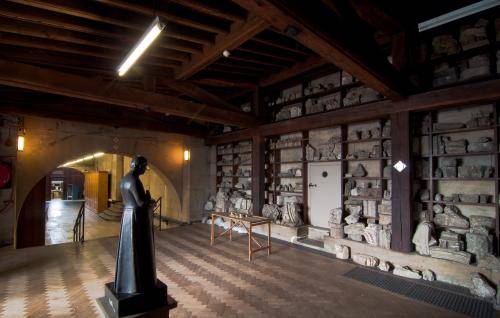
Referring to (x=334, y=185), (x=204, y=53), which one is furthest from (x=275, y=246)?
(x=204, y=53)

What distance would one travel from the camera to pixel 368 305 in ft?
10.7

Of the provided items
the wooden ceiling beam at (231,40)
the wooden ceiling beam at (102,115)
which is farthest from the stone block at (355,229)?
the wooden ceiling beam at (102,115)

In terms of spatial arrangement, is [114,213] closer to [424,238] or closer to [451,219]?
[424,238]

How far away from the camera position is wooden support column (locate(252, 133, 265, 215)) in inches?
276

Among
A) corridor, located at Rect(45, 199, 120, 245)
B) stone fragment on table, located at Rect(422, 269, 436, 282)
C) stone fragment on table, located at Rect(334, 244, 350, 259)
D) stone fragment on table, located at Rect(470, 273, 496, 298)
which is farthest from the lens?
corridor, located at Rect(45, 199, 120, 245)

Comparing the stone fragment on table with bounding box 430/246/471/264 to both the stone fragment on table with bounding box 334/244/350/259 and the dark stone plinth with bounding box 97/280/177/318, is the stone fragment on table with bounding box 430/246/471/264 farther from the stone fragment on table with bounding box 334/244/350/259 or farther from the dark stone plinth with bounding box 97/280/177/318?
the dark stone plinth with bounding box 97/280/177/318

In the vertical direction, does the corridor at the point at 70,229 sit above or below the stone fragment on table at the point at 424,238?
below

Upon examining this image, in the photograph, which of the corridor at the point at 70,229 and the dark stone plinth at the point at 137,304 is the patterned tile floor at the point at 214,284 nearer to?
the dark stone plinth at the point at 137,304

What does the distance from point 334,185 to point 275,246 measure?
1.90m

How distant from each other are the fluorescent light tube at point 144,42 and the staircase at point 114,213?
854 cm

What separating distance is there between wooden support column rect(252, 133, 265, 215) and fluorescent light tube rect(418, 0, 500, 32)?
410 cm

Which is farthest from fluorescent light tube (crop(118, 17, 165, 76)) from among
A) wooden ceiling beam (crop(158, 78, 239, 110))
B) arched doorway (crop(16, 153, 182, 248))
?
arched doorway (crop(16, 153, 182, 248))

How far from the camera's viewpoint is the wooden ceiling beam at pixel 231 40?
3.49 m

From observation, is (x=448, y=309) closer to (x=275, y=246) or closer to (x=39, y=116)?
(x=275, y=246)
